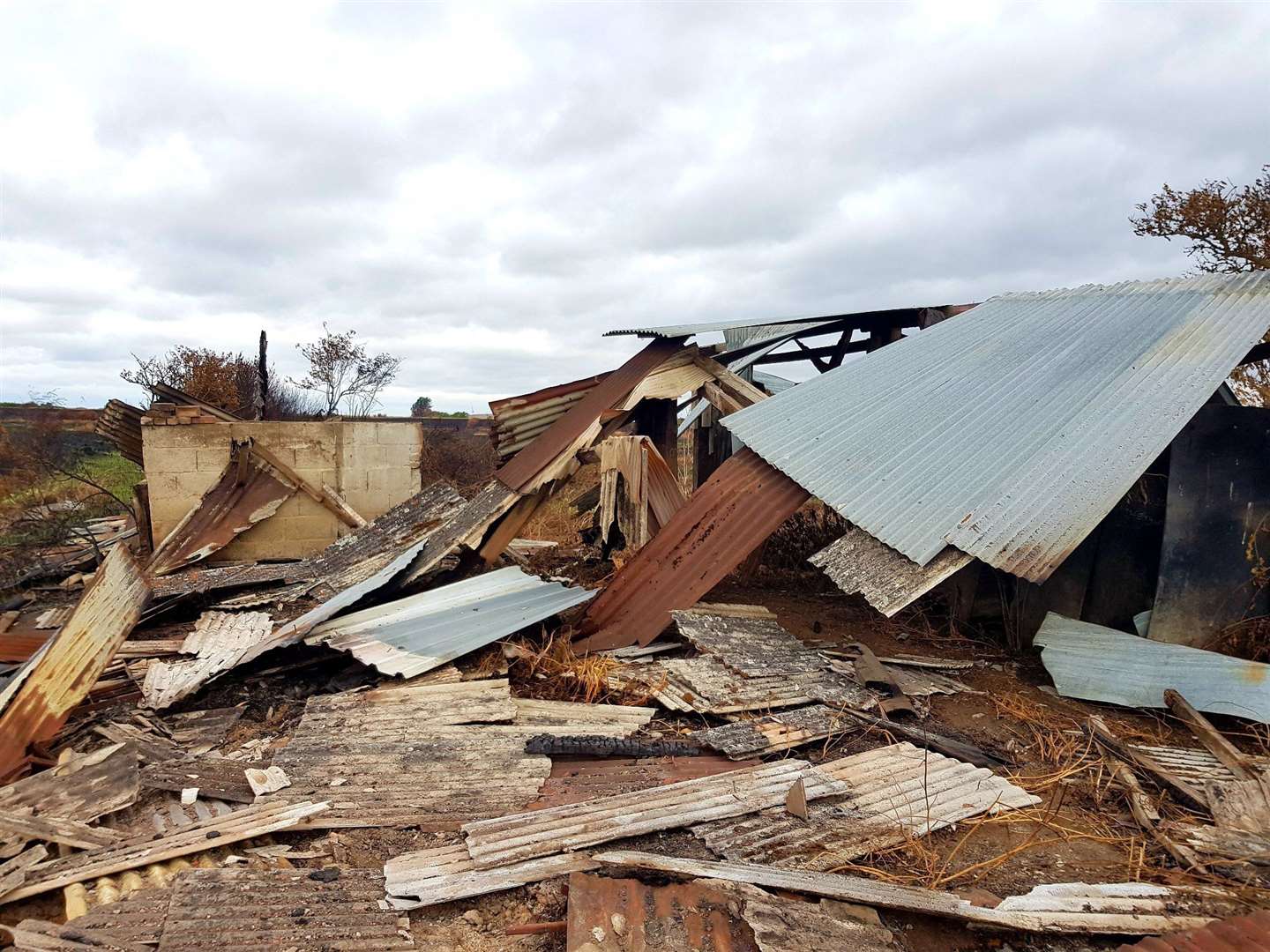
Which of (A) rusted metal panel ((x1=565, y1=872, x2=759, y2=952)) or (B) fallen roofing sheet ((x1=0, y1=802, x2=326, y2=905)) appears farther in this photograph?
(B) fallen roofing sheet ((x1=0, y1=802, x2=326, y2=905))

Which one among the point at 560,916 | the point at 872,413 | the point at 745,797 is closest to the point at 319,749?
the point at 560,916

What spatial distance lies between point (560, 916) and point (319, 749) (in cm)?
209

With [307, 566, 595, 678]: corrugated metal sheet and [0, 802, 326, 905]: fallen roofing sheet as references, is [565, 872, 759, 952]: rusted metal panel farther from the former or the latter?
[307, 566, 595, 678]: corrugated metal sheet

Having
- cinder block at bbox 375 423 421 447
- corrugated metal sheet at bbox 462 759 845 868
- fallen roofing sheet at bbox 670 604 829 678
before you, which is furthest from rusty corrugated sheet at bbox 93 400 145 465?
corrugated metal sheet at bbox 462 759 845 868

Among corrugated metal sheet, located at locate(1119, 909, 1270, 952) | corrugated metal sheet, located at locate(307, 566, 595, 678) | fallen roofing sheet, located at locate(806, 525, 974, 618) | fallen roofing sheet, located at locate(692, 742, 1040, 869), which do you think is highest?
fallen roofing sheet, located at locate(806, 525, 974, 618)

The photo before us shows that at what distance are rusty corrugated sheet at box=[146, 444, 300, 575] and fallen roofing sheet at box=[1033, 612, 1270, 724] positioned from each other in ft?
29.2

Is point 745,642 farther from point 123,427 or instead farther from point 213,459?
point 123,427

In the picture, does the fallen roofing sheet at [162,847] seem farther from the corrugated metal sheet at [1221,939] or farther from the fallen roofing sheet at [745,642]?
the corrugated metal sheet at [1221,939]

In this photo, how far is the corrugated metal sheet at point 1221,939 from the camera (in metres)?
2.51

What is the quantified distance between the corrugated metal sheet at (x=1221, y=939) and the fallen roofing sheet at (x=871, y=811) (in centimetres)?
98

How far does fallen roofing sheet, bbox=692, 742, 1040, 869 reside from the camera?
3.27 m

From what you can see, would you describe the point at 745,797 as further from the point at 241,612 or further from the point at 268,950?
the point at 241,612

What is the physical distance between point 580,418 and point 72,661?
5019 mm

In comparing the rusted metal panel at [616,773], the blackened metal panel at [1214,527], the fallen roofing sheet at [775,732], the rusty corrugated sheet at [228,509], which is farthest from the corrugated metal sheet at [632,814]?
the rusty corrugated sheet at [228,509]
